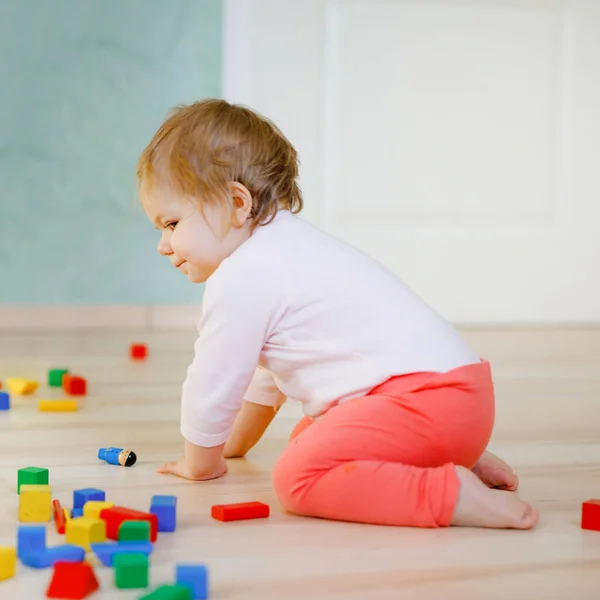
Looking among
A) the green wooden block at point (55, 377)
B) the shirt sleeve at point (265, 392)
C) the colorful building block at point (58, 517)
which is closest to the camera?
the colorful building block at point (58, 517)

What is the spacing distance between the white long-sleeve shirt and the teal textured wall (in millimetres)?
1816

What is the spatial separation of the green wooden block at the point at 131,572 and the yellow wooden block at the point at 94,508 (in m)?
0.18

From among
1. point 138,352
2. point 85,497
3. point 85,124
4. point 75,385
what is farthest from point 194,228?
point 85,124

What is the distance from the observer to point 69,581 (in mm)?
784

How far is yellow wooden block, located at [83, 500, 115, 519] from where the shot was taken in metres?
0.99

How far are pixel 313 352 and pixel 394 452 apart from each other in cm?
15

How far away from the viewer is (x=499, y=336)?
9.24ft

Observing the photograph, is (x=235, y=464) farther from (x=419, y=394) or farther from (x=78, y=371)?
(x=78, y=371)

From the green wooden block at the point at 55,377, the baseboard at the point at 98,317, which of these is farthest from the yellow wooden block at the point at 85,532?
the baseboard at the point at 98,317

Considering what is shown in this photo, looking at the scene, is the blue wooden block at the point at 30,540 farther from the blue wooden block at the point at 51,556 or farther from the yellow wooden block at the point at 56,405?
the yellow wooden block at the point at 56,405

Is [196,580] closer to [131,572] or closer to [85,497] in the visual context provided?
[131,572]

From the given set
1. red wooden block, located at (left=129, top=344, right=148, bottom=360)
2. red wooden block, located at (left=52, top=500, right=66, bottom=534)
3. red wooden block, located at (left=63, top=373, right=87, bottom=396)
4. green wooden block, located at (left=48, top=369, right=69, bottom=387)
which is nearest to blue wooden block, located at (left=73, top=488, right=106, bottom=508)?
red wooden block, located at (left=52, top=500, right=66, bottom=534)

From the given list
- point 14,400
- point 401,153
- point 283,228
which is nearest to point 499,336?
point 401,153

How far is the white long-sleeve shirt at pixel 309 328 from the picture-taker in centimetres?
109
